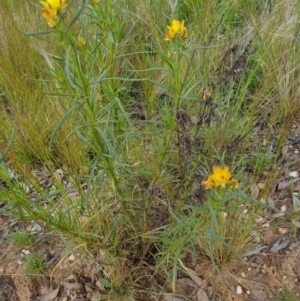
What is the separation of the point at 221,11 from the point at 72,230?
141cm

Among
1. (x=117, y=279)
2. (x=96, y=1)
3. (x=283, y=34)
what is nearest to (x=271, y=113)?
(x=283, y=34)

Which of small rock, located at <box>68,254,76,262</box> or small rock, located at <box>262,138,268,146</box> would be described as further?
small rock, located at <box>262,138,268,146</box>

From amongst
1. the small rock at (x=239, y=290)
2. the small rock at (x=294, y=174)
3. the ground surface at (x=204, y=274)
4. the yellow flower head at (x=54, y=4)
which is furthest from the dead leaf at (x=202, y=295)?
the yellow flower head at (x=54, y=4)

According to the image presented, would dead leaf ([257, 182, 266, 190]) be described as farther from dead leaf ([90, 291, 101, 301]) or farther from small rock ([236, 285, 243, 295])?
dead leaf ([90, 291, 101, 301])

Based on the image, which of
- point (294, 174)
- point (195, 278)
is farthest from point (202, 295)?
point (294, 174)

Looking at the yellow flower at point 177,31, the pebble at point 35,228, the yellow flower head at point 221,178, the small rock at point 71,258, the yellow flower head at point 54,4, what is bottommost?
the small rock at point 71,258

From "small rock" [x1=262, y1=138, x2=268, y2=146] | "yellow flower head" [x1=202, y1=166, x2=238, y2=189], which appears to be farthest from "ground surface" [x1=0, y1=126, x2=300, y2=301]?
"yellow flower head" [x1=202, y1=166, x2=238, y2=189]

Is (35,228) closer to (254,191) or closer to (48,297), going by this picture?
(48,297)

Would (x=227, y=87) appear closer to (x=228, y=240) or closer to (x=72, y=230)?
(x=228, y=240)

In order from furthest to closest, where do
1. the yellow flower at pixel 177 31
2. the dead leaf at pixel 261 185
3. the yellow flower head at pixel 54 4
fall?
the dead leaf at pixel 261 185, the yellow flower at pixel 177 31, the yellow flower head at pixel 54 4

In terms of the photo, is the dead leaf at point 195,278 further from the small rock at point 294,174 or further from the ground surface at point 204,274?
the small rock at point 294,174

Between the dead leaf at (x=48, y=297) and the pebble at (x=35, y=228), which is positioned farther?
the pebble at (x=35, y=228)

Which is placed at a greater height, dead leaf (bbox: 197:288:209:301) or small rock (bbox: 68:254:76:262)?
small rock (bbox: 68:254:76:262)

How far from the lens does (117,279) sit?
1431 mm
